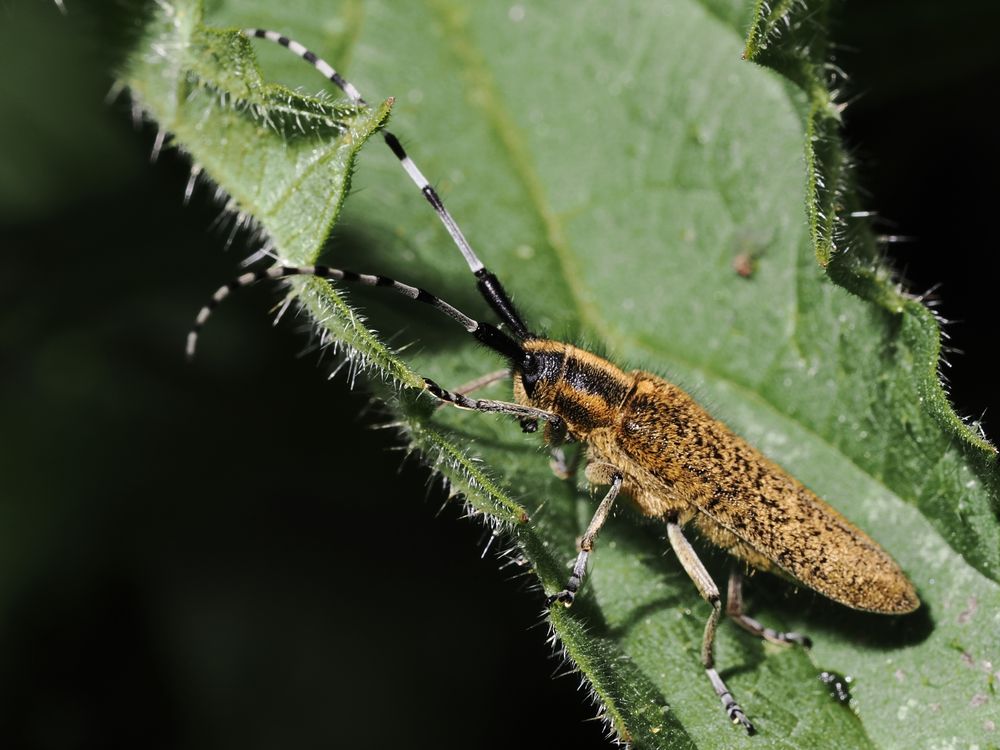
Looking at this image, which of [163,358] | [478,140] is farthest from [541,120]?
[163,358]

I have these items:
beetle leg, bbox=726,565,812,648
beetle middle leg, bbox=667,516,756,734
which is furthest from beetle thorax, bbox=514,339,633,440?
beetle leg, bbox=726,565,812,648

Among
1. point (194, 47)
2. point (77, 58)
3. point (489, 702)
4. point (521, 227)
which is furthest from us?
point (77, 58)

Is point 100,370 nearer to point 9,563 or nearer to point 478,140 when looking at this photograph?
point 9,563

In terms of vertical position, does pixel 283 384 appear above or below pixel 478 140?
below

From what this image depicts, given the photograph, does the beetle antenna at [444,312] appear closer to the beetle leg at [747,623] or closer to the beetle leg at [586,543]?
the beetle leg at [586,543]

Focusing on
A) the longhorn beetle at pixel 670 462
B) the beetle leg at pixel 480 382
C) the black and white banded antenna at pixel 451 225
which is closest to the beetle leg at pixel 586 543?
the longhorn beetle at pixel 670 462

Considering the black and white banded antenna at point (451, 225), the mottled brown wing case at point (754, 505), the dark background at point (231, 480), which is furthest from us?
the dark background at point (231, 480)

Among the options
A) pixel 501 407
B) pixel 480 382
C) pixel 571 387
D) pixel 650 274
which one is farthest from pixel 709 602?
pixel 650 274
